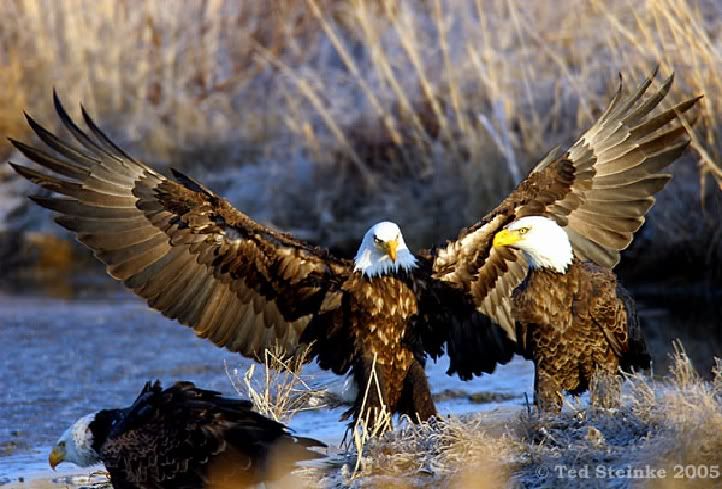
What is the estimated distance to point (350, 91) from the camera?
14141 mm

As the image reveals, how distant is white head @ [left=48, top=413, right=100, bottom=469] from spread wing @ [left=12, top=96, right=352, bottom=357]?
1081 mm

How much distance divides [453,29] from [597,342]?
8898 mm

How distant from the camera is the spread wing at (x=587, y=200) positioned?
22.2 ft

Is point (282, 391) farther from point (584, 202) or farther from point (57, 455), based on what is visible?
point (584, 202)

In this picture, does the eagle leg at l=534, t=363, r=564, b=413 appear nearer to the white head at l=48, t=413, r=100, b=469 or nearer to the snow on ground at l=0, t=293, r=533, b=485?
the snow on ground at l=0, t=293, r=533, b=485

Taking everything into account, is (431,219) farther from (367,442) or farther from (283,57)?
(367,442)

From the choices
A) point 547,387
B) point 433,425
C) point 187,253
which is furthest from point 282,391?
point 547,387

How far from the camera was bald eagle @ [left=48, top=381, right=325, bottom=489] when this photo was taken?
5.46 meters

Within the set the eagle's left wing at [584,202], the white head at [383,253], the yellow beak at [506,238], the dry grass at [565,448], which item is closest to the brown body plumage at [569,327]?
the yellow beak at [506,238]

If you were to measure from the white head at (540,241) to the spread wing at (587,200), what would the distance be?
364 millimetres

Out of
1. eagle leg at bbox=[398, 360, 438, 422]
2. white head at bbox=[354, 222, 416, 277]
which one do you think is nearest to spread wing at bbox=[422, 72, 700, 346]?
white head at bbox=[354, 222, 416, 277]

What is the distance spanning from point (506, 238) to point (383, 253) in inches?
23.2

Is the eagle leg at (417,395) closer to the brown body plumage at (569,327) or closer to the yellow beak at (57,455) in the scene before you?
the brown body plumage at (569,327)

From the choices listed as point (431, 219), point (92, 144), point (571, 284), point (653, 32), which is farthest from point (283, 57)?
point (571, 284)
